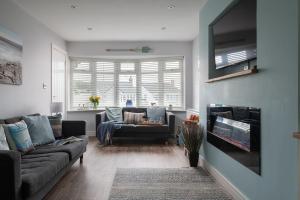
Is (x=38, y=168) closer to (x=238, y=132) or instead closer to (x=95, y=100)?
(x=238, y=132)

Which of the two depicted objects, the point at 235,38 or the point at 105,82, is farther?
the point at 105,82

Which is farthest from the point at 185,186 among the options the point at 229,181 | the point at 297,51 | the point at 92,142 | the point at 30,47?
the point at 30,47

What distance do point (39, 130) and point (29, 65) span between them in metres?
1.38

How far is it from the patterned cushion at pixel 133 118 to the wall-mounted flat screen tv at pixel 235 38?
2.76 m

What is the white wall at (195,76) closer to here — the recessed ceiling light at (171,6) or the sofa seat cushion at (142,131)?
the sofa seat cushion at (142,131)

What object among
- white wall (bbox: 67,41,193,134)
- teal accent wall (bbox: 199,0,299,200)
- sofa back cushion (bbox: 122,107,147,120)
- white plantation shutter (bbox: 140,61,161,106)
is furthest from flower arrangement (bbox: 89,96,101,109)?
teal accent wall (bbox: 199,0,299,200)

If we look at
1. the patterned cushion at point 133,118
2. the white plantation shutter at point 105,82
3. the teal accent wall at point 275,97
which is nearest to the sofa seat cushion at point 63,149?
the teal accent wall at point 275,97

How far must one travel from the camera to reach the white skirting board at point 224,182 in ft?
7.32

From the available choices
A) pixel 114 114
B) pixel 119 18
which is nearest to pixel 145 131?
pixel 114 114

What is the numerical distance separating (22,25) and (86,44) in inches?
88.0

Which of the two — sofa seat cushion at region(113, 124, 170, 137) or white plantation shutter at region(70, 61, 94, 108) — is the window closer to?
white plantation shutter at region(70, 61, 94, 108)

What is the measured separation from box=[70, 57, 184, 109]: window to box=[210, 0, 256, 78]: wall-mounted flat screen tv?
3.00 meters

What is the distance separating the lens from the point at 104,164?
140 inches

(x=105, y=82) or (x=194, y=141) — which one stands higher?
(x=105, y=82)
